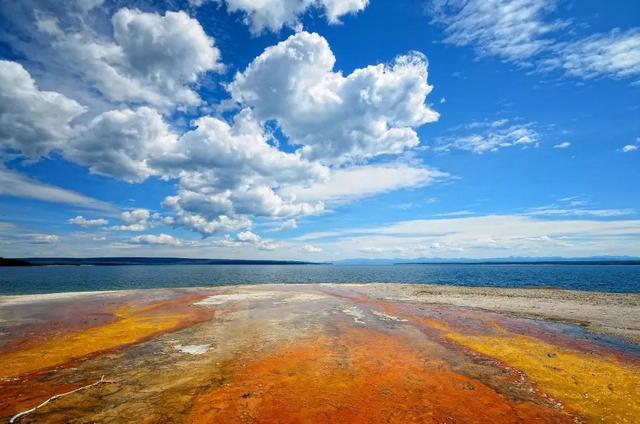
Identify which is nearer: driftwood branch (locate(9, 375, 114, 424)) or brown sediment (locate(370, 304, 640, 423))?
driftwood branch (locate(9, 375, 114, 424))

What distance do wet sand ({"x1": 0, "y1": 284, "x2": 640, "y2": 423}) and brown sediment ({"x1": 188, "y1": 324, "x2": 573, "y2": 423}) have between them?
2.5 inches

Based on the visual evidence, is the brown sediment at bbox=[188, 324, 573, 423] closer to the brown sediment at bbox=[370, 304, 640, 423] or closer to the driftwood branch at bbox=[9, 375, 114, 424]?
the brown sediment at bbox=[370, 304, 640, 423]

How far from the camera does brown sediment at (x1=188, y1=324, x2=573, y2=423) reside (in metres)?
10.3

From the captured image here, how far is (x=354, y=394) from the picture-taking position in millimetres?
11961

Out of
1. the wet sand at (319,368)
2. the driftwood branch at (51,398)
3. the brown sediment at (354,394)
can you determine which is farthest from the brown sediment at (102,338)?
the brown sediment at (354,394)

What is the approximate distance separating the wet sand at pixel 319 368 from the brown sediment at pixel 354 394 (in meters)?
0.06

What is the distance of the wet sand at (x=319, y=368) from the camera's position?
1059cm

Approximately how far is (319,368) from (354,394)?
305cm

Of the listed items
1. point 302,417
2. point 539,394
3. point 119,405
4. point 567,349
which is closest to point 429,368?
point 539,394

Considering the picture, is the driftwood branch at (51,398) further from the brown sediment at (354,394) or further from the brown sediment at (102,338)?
the brown sediment at (354,394)

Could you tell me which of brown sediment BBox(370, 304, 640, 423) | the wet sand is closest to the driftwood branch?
the wet sand

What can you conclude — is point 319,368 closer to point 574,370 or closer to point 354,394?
point 354,394

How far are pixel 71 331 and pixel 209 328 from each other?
949 cm

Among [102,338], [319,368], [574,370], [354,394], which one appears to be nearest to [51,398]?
[319,368]
